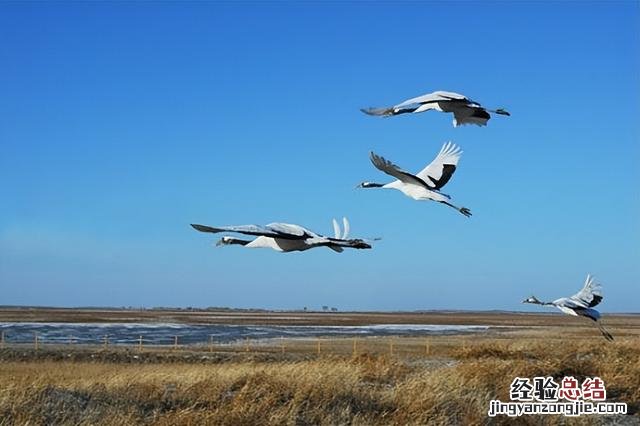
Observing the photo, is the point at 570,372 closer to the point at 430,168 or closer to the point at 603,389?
the point at 603,389

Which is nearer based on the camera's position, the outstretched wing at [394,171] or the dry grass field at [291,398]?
the outstretched wing at [394,171]

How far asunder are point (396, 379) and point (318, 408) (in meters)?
5.05

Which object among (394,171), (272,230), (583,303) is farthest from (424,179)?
(583,303)

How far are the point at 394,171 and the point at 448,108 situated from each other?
685 millimetres

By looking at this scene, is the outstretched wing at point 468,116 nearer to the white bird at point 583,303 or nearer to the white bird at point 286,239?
the white bird at point 286,239

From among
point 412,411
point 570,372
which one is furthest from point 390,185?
point 570,372

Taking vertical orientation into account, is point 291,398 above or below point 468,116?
below

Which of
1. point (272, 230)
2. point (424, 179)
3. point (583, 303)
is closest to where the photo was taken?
point (272, 230)

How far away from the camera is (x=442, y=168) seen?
7.22 meters

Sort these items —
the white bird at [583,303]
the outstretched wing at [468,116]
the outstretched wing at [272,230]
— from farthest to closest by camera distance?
the white bird at [583,303]
the outstretched wing at [468,116]
the outstretched wing at [272,230]

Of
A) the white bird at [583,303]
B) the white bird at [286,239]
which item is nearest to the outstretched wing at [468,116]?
the white bird at [286,239]

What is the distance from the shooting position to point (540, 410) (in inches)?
581

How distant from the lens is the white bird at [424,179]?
19.2ft

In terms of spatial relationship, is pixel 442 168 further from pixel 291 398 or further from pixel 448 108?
pixel 291 398
